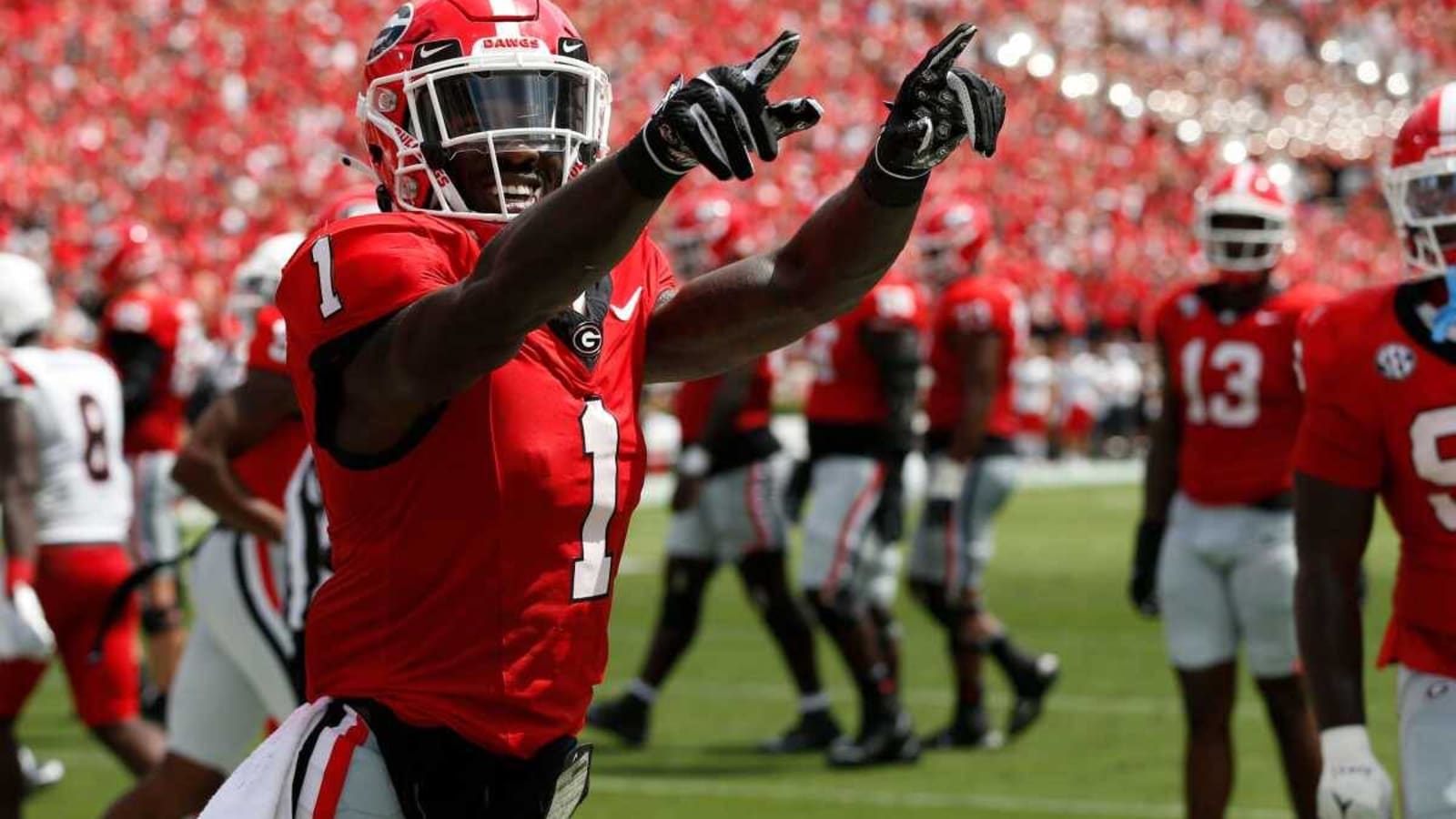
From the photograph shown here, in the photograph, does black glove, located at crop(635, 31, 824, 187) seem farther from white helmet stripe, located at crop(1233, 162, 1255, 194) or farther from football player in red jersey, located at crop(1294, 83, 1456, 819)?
white helmet stripe, located at crop(1233, 162, 1255, 194)

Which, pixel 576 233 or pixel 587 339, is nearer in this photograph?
pixel 576 233

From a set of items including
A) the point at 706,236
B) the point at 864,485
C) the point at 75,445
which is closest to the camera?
the point at 75,445

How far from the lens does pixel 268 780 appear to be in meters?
2.69

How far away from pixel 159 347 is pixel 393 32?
658 centimetres

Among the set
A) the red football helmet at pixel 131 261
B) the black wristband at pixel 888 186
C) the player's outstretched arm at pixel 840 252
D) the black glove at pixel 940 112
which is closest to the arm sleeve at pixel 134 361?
the red football helmet at pixel 131 261

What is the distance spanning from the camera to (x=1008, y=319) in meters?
8.05

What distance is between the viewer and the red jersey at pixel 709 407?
26.7 feet

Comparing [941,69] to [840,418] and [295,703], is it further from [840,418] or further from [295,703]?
[840,418]

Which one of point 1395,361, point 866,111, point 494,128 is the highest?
point 866,111

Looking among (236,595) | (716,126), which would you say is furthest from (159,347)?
(716,126)

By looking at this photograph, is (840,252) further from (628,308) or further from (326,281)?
(326,281)

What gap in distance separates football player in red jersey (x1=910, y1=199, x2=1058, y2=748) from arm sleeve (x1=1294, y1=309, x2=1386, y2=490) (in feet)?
14.5

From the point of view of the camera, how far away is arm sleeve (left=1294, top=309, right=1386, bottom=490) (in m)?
3.45

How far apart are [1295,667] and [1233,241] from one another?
1.22 meters
